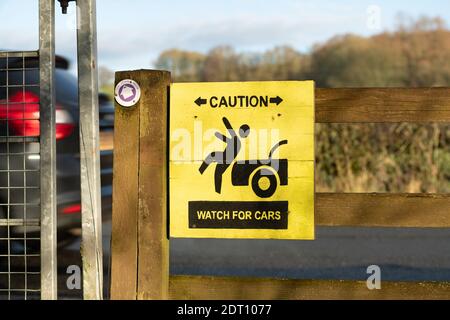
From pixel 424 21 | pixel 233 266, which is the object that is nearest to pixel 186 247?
pixel 233 266

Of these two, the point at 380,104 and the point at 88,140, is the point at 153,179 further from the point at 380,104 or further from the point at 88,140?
the point at 380,104

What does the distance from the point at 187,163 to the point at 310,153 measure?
0.65m

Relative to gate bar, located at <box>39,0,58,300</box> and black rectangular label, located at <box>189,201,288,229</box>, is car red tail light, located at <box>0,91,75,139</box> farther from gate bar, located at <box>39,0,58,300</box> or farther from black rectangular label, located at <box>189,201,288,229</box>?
black rectangular label, located at <box>189,201,288,229</box>

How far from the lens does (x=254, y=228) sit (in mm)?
4648

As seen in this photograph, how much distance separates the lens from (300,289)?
4.77 m

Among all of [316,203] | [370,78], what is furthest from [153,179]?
[370,78]

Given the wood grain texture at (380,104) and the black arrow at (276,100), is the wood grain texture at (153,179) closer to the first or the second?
the black arrow at (276,100)

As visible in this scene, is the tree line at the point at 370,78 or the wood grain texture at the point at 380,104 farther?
the tree line at the point at 370,78

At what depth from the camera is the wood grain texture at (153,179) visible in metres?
4.69

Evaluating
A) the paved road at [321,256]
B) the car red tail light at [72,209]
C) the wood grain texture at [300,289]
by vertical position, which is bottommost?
the paved road at [321,256]

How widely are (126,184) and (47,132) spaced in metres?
0.65

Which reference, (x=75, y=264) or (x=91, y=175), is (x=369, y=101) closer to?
(x=91, y=175)

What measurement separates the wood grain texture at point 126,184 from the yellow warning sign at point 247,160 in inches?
9.1

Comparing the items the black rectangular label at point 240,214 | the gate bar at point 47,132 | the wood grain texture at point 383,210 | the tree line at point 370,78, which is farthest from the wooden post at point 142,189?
the tree line at point 370,78
